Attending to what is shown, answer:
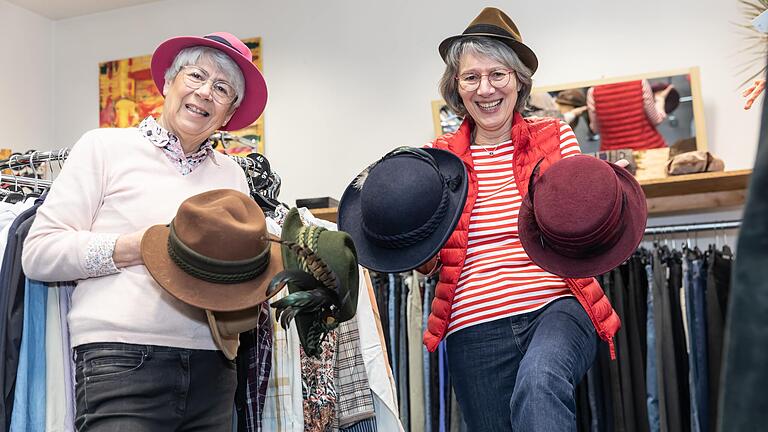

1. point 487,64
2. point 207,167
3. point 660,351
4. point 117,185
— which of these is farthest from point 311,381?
point 660,351

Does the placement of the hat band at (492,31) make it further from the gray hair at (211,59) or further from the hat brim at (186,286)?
the hat brim at (186,286)

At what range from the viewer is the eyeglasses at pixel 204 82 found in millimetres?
2289

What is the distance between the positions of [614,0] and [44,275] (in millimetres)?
3563

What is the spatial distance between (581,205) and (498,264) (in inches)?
12.6

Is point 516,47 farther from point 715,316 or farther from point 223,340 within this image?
point 715,316

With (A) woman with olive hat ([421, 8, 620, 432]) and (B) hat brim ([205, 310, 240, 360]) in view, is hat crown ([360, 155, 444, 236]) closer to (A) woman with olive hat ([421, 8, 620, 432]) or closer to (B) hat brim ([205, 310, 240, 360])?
(A) woman with olive hat ([421, 8, 620, 432])

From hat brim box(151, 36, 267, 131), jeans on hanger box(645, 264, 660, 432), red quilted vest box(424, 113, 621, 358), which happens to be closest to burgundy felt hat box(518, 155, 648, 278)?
red quilted vest box(424, 113, 621, 358)

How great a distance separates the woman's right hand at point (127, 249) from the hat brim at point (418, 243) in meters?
0.58

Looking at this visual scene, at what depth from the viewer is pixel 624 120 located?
13.8ft

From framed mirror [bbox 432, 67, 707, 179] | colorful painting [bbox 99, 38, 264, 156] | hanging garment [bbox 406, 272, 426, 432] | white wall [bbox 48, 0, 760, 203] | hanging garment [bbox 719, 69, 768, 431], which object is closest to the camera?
hanging garment [bbox 719, 69, 768, 431]

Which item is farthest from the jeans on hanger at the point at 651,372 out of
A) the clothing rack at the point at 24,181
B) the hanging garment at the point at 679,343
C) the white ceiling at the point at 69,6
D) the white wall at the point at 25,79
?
the white wall at the point at 25,79

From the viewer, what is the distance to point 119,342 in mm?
1953

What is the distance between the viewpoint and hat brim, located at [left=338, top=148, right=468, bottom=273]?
2117mm

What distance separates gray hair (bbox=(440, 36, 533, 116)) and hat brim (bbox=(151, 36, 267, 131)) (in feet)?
1.94
